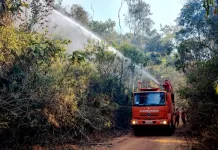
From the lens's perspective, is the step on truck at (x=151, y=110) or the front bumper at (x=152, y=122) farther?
the step on truck at (x=151, y=110)

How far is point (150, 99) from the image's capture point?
13.8 m

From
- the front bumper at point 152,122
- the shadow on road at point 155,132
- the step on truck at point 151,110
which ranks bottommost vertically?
the shadow on road at point 155,132

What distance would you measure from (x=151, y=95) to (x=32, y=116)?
7490mm

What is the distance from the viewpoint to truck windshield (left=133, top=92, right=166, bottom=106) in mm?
13641

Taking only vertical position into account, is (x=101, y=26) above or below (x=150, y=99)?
above

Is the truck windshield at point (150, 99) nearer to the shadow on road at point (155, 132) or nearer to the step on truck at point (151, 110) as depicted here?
the step on truck at point (151, 110)

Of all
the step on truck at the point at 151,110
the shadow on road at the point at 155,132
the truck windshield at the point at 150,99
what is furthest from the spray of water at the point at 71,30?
the shadow on road at the point at 155,132

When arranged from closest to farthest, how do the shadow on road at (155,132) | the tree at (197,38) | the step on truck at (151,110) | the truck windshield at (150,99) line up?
the step on truck at (151,110)
the truck windshield at (150,99)
the shadow on road at (155,132)
the tree at (197,38)

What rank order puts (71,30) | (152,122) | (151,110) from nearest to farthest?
(152,122) < (151,110) < (71,30)

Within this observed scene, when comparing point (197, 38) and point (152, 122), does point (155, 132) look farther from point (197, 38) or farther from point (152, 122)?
point (197, 38)

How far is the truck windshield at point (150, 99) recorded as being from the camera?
1364 centimetres

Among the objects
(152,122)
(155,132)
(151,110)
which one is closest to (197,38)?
(155,132)

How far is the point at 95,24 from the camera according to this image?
97.4ft

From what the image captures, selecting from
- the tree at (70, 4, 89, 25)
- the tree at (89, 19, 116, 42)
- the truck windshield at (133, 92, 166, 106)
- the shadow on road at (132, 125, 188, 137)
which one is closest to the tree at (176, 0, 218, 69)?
the truck windshield at (133, 92, 166, 106)
